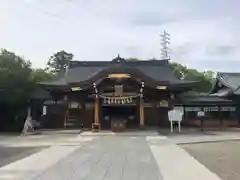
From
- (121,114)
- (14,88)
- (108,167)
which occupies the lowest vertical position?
(108,167)

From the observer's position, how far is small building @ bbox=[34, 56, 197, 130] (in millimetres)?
31234

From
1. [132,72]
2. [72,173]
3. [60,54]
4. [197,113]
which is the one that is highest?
[60,54]

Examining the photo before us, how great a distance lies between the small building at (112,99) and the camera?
31234 mm

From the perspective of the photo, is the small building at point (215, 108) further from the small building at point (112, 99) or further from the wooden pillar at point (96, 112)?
the wooden pillar at point (96, 112)

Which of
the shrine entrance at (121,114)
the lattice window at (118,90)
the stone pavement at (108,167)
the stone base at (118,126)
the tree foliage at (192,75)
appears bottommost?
the stone pavement at (108,167)

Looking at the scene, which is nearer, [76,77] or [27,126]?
[27,126]

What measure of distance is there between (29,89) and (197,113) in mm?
14966

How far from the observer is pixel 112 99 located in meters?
32.0

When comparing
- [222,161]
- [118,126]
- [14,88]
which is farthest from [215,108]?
[222,161]

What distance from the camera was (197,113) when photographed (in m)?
35.7

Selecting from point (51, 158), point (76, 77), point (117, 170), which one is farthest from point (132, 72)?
point (117, 170)

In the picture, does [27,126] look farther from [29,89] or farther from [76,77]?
[76,77]

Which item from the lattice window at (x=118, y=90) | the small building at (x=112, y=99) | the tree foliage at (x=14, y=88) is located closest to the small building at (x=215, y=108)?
the small building at (x=112, y=99)

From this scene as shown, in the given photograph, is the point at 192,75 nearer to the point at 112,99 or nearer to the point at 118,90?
the point at 118,90
